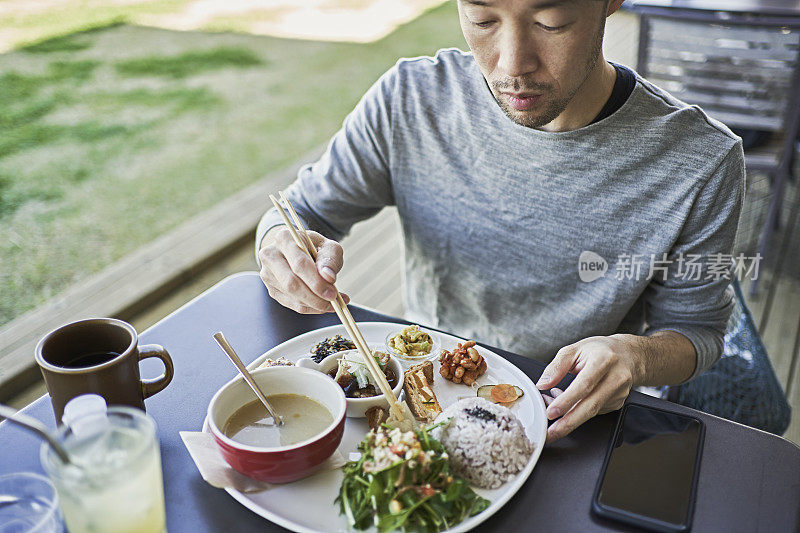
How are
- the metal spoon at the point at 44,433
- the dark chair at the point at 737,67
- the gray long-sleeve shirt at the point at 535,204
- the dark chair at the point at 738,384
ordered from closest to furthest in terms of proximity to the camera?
the metal spoon at the point at 44,433 < the gray long-sleeve shirt at the point at 535,204 < the dark chair at the point at 738,384 < the dark chair at the point at 737,67

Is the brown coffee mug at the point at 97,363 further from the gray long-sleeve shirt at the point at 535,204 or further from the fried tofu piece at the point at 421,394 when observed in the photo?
the gray long-sleeve shirt at the point at 535,204

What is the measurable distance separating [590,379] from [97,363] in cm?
73

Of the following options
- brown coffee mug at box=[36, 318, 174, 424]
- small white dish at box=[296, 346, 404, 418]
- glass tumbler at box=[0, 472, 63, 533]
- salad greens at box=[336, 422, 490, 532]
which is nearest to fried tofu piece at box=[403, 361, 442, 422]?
small white dish at box=[296, 346, 404, 418]

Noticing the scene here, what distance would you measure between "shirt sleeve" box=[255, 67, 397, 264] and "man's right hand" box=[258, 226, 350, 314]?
0.31 m

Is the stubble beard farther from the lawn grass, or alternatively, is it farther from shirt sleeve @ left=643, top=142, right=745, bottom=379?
the lawn grass

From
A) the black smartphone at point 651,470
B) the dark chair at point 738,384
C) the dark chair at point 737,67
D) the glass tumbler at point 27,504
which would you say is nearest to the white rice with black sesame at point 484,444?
the black smartphone at point 651,470

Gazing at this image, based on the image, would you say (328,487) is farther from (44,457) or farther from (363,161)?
(363,161)

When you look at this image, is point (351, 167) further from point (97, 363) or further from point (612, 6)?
point (97, 363)

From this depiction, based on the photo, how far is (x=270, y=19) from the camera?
6.36 m

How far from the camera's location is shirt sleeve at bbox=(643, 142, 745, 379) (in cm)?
133

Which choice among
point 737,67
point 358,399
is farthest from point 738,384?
point 737,67

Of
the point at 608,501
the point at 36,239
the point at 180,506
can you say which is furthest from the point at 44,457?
the point at 36,239

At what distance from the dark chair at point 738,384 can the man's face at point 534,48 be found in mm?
658

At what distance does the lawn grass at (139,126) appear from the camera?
3.28m
